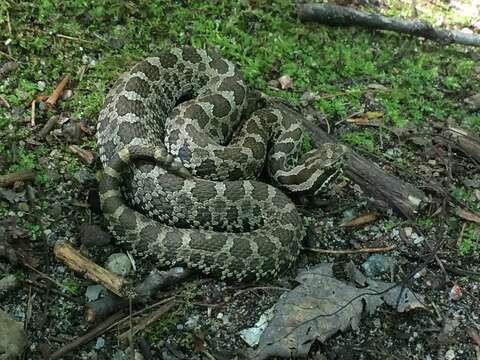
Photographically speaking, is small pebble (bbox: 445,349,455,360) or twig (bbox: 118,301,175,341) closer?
twig (bbox: 118,301,175,341)

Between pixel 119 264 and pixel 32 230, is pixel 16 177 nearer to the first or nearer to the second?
pixel 32 230

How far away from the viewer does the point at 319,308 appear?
529 cm

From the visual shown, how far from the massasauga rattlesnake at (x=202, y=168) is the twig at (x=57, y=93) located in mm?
548

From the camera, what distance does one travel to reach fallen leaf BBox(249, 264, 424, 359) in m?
4.97

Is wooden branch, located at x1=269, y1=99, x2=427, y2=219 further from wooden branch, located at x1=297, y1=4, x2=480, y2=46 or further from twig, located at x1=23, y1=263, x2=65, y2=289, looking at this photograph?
twig, located at x1=23, y1=263, x2=65, y2=289

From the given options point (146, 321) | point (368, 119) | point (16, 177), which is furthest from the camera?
point (368, 119)

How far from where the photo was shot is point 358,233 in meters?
6.30

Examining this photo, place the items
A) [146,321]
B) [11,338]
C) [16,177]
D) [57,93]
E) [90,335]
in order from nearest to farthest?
[11,338]
[90,335]
[146,321]
[16,177]
[57,93]

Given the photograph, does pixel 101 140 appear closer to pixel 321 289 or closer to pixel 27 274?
pixel 27 274

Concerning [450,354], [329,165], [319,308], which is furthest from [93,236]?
[450,354]

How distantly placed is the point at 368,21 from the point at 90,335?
19.6 ft

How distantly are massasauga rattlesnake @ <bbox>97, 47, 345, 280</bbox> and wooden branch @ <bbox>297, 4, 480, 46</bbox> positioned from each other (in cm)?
185

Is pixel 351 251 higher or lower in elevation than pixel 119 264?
lower

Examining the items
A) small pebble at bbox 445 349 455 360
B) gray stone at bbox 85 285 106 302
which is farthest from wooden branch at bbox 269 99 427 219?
gray stone at bbox 85 285 106 302
